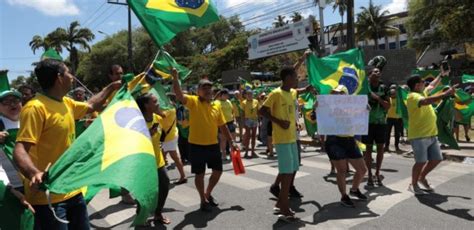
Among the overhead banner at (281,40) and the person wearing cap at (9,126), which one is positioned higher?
the overhead banner at (281,40)

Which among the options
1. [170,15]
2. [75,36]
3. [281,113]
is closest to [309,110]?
[281,113]

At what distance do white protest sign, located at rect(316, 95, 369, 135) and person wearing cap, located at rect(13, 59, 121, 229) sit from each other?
3819 mm

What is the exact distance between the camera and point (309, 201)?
6.59m

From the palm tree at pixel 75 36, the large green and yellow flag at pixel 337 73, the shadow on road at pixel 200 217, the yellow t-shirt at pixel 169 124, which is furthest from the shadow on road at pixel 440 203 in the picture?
the palm tree at pixel 75 36

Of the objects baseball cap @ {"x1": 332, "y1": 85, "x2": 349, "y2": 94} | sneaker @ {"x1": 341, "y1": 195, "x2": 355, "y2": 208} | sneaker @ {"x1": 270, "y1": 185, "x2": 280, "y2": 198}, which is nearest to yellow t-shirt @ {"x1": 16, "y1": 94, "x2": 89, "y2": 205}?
sneaker @ {"x1": 270, "y1": 185, "x2": 280, "y2": 198}

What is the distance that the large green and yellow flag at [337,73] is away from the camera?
21.9 feet

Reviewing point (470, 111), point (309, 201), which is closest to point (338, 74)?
point (309, 201)

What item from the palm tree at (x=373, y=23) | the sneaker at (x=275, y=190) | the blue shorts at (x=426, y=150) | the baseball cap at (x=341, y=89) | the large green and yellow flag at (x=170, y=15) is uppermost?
the palm tree at (x=373, y=23)

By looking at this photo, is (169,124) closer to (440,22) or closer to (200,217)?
(200,217)

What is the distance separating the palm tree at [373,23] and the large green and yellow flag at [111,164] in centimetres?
5870

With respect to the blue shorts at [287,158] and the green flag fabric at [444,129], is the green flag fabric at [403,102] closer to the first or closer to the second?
the green flag fabric at [444,129]

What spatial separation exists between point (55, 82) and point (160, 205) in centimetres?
283

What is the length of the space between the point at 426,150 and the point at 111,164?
17.4 feet

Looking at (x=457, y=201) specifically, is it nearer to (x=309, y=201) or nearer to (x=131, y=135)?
(x=309, y=201)
